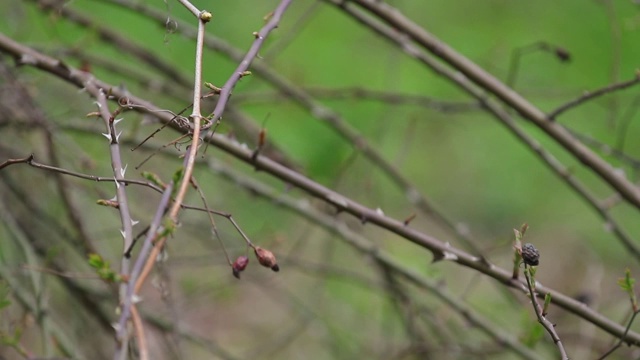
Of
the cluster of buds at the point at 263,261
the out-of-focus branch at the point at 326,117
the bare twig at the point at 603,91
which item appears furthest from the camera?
the out-of-focus branch at the point at 326,117

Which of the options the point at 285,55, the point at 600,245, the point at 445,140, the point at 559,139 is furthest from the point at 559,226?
the point at 559,139

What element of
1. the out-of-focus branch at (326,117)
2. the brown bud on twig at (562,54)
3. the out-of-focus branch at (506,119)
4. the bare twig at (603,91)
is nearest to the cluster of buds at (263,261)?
the bare twig at (603,91)

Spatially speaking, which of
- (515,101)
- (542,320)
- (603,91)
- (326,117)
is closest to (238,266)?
(542,320)

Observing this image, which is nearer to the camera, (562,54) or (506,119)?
(562,54)

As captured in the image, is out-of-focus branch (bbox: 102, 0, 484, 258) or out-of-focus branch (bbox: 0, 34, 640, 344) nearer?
out-of-focus branch (bbox: 0, 34, 640, 344)

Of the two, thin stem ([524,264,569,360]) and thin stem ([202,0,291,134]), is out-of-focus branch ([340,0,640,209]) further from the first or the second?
thin stem ([524,264,569,360])

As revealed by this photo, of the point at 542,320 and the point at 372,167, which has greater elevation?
the point at 542,320

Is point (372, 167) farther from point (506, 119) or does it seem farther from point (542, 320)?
point (542, 320)

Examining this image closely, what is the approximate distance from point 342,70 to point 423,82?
0.56 meters

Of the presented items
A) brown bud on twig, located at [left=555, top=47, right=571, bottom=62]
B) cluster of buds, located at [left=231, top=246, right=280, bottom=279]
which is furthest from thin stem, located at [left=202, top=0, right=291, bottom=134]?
brown bud on twig, located at [left=555, top=47, right=571, bottom=62]

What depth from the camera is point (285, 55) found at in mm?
5672

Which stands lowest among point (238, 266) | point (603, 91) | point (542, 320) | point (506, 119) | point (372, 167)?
point (372, 167)

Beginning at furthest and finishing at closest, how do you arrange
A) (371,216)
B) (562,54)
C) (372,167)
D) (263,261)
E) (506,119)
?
(372,167)
(506,119)
(562,54)
(371,216)
(263,261)

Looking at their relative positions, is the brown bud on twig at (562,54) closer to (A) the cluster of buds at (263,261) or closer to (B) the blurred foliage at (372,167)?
(B) the blurred foliage at (372,167)
